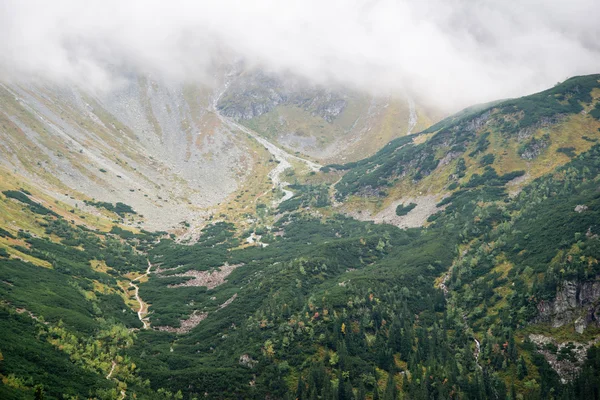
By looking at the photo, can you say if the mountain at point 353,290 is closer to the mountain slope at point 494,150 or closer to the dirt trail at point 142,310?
the dirt trail at point 142,310

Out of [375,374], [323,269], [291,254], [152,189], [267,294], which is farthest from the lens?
[152,189]

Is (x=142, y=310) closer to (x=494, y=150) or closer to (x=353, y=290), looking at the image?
(x=353, y=290)

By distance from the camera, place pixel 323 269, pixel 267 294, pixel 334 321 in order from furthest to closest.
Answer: pixel 323 269 → pixel 267 294 → pixel 334 321

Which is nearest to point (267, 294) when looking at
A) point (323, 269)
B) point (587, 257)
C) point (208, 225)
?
Answer: point (323, 269)

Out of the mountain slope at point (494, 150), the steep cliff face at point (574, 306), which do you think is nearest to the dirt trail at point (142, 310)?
the steep cliff face at point (574, 306)

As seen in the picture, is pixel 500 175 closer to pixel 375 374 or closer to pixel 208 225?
pixel 375 374
